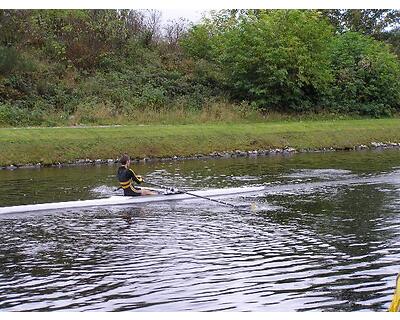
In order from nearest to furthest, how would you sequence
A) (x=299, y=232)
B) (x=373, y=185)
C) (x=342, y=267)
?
(x=342, y=267) < (x=299, y=232) < (x=373, y=185)

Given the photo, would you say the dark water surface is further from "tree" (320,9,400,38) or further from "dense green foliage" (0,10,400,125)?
"tree" (320,9,400,38)

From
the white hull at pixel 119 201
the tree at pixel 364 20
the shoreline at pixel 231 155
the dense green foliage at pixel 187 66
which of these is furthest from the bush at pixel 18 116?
the tree at pixel 364 20

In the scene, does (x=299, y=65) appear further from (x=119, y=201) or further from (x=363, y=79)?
(x=119, y=201)

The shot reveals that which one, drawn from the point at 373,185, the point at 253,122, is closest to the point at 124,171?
the point at 373,185

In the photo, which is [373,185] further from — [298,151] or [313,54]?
[313,54]

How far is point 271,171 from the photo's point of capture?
2731 cm

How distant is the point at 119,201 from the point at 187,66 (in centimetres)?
3108

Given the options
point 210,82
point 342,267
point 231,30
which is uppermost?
point 231,30

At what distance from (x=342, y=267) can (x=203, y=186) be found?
37.3 ft

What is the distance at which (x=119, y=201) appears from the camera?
19641 mm

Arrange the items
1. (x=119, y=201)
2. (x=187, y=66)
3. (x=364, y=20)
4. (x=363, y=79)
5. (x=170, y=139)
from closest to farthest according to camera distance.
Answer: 1. (x=119, y=201)
2. (x=170, y=139)
3. (x=187, y=66)
4. (x=363, y=79)
5. (x=364, y=20)

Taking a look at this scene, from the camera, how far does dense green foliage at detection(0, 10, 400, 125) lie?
42438mm

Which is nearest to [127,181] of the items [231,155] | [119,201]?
[119,201]

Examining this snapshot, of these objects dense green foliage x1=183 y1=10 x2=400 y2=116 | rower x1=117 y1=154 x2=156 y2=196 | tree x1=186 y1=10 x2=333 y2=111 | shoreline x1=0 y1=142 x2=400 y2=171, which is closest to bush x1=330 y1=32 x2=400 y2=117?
dense green foliage x1=183 y1=10 x2=400 y2=116
